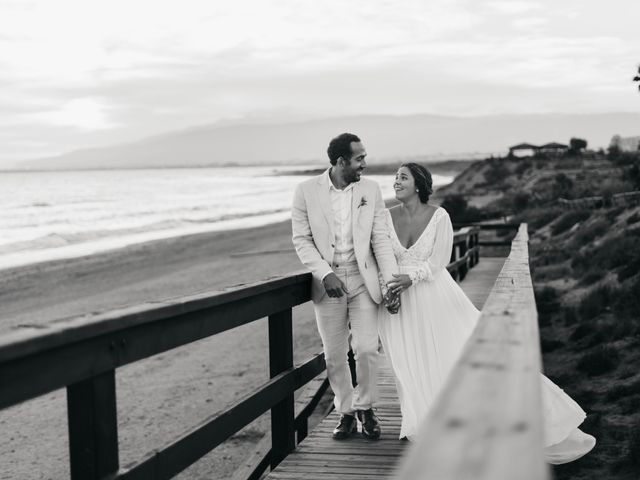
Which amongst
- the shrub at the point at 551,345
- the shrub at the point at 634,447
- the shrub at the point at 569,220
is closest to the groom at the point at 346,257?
the shrub at the point at 634,447

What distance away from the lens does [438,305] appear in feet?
14.9

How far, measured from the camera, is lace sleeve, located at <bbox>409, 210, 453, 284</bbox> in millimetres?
4555

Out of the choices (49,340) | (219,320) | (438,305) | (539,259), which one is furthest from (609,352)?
(539,259)

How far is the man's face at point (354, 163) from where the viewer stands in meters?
4.22

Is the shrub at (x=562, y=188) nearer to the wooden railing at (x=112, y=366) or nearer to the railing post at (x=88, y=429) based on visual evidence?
the wooden railing at (x=112, y=366)

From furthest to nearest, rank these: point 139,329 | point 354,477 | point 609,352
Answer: point 609,352 < point 354,477 < point 139,329

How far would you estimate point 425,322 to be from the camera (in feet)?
14.7

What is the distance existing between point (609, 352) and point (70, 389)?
22.4ft

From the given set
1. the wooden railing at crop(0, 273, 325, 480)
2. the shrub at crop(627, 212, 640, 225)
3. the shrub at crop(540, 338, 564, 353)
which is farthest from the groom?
the shrub at crop(627, 212, 640, 225)

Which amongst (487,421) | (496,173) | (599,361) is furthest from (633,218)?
(496,173)

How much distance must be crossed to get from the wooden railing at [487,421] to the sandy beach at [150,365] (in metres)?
1.30

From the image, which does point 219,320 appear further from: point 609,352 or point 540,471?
point 609,352

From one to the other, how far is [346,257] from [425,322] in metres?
0.64

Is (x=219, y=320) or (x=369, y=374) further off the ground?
(x=219, y=320)
